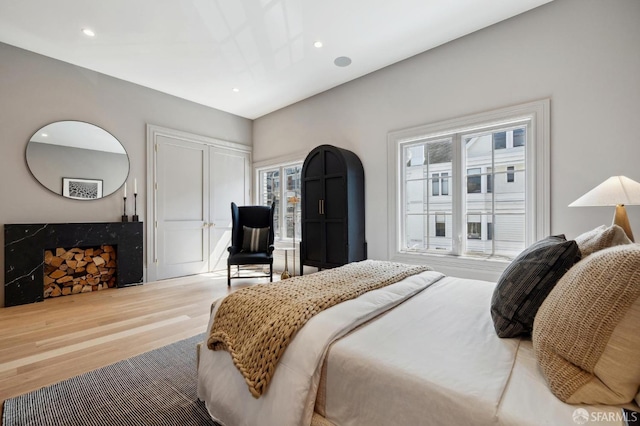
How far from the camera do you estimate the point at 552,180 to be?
2.62 m

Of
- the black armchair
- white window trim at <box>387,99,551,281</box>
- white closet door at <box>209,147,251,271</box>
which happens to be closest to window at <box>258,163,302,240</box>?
white closet door at <box>209,147,251,271</box>

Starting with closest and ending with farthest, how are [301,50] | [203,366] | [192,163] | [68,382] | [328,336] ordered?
[328,336]
[203,366]
[68,382]
[301,50]
[192,163]

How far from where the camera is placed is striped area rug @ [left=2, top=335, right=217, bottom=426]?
146 centimetres

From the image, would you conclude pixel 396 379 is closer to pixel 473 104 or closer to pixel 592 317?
pixel 592 317

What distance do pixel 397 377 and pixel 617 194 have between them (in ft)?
6.74

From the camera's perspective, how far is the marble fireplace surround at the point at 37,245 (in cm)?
324

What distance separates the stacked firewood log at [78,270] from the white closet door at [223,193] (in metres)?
1.50

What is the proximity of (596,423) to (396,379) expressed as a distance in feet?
1.47

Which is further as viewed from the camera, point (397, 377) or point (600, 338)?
point (397, 377)

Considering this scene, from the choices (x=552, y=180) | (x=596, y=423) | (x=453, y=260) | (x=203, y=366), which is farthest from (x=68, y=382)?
(x=552, y=180)

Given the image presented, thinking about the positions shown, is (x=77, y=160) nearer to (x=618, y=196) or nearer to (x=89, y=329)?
(x=89, y=329)

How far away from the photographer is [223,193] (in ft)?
17.4

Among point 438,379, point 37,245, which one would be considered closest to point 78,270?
point 37,245

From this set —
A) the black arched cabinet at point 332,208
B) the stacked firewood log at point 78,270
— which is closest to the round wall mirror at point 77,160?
the stacked firewood log at point 78,270
